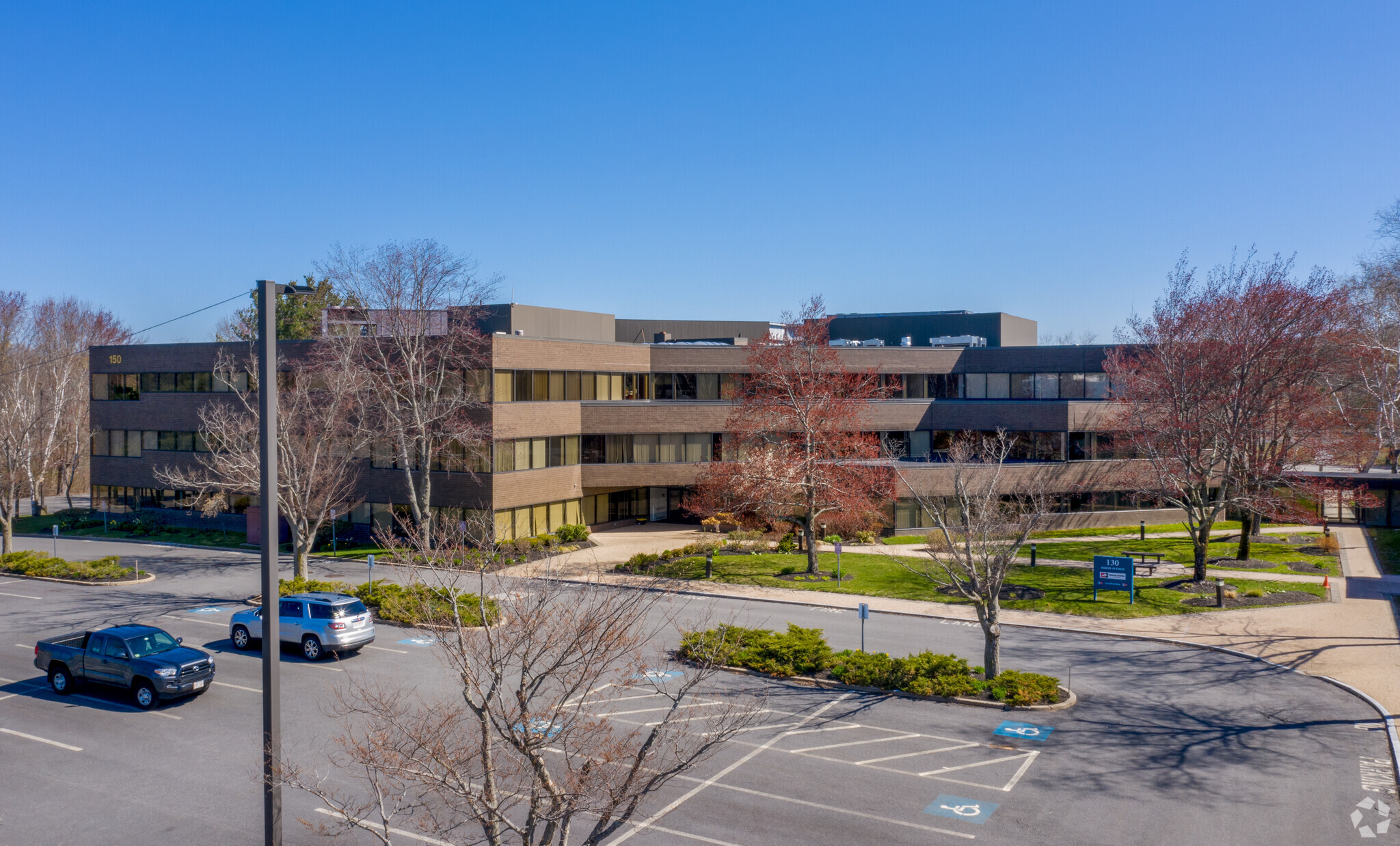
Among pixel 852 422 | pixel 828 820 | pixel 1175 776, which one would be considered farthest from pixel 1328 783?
pixel 852 422

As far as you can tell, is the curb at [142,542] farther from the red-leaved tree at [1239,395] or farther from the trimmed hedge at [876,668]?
the red-leaved tree at [1239,395]

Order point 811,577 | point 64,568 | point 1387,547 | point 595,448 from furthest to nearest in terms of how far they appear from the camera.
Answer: point 595,448, point 1387,547, point 64,568, point 811,577

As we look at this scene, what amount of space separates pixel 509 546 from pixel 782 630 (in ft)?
46.8

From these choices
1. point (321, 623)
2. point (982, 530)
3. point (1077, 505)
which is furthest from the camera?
point (1077, 505)

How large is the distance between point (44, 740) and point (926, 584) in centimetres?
2683

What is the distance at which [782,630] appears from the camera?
1068 inches

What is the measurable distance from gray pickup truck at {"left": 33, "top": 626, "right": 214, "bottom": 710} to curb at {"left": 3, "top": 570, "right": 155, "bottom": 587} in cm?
1430

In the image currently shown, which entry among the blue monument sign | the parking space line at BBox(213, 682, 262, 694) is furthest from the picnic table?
the parking space line at BBox(213, 682, 262, 694)

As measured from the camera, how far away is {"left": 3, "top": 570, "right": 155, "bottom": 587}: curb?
3441 cm

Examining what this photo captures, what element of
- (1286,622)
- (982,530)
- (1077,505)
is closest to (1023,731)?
(982,530)

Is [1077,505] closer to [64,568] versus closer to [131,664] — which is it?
[131,664]

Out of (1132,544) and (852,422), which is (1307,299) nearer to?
(1132,544)

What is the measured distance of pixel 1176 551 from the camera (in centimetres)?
4094

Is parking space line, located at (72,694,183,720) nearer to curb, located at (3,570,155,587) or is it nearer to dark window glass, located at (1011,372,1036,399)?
curb, located at (3,570,155,587)
